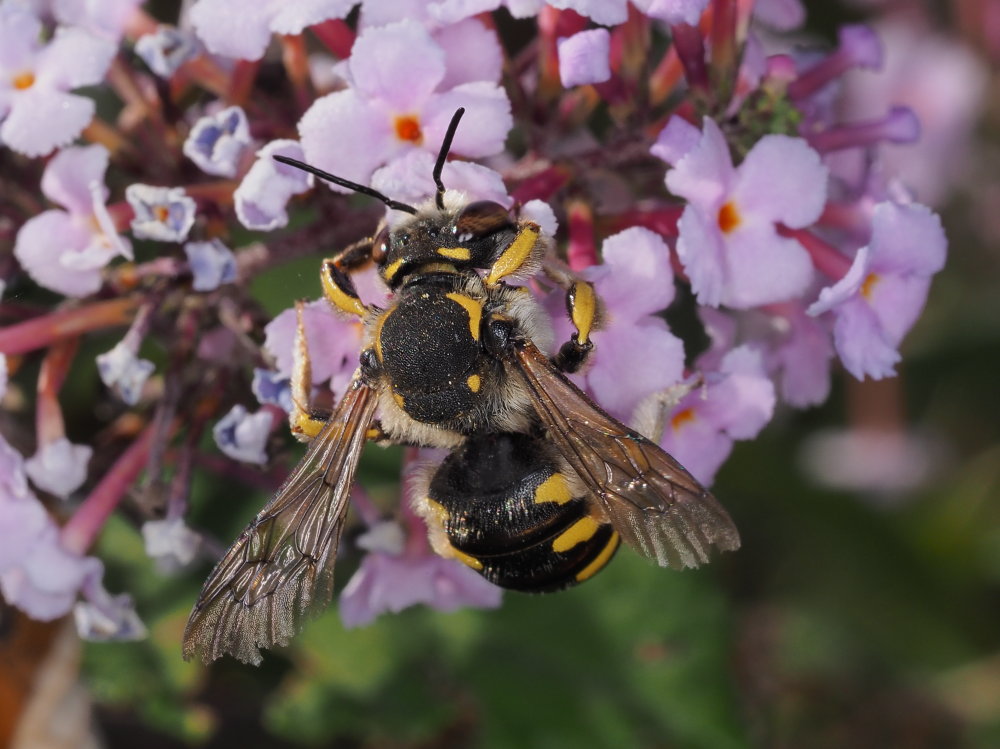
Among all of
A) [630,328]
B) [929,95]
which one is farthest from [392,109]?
[929,95]

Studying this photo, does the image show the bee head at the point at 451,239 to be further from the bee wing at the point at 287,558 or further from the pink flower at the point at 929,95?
the pink flower at the point at 929,95

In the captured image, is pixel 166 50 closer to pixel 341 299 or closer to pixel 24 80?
pixel 24 80

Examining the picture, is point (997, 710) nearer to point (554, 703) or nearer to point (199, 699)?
point (554, 703)

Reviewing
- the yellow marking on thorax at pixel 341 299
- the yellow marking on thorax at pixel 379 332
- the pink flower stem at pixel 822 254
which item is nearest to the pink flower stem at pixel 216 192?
the yellow marking on thorax at pixel 341 299

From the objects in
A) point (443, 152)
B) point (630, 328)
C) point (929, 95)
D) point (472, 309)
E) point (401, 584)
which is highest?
point (443, 152)

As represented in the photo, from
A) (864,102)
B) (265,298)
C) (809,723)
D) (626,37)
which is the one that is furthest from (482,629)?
(864,102)

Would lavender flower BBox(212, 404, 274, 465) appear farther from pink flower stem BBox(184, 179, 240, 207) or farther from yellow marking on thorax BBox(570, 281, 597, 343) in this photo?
yellow marking on thorax BBox(570, 281, 597, 343)
